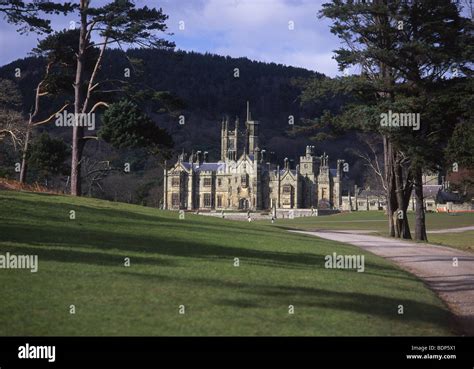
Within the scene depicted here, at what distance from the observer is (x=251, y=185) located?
337ft

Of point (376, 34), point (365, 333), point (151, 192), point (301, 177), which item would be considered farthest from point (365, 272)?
point (301, 177)

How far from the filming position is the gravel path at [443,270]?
13145 mm

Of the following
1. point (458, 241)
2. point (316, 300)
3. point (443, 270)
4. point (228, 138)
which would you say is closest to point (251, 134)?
point (228, 138)

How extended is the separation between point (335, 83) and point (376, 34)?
3.20 metres

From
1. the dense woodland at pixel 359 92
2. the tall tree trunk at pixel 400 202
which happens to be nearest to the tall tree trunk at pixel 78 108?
the dense woodland at pixel 359 92

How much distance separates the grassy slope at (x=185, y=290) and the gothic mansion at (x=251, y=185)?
275ft

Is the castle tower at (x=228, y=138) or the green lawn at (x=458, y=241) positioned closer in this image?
the green lawn at (x=458, y=241)

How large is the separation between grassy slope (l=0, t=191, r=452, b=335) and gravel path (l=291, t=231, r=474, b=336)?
1.65 feet

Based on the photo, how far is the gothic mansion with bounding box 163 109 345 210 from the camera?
10250 centimetres

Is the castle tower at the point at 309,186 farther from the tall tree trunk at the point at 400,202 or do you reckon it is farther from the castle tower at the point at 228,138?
the tall tree trunk at the point at 400,202

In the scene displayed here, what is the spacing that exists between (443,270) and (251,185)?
83781mm

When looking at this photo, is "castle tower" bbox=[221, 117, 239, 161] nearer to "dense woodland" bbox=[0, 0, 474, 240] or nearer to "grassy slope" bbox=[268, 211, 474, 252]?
"grassy slope" bbox=[268, 211, 474, 252]

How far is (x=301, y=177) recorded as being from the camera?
104062mm
